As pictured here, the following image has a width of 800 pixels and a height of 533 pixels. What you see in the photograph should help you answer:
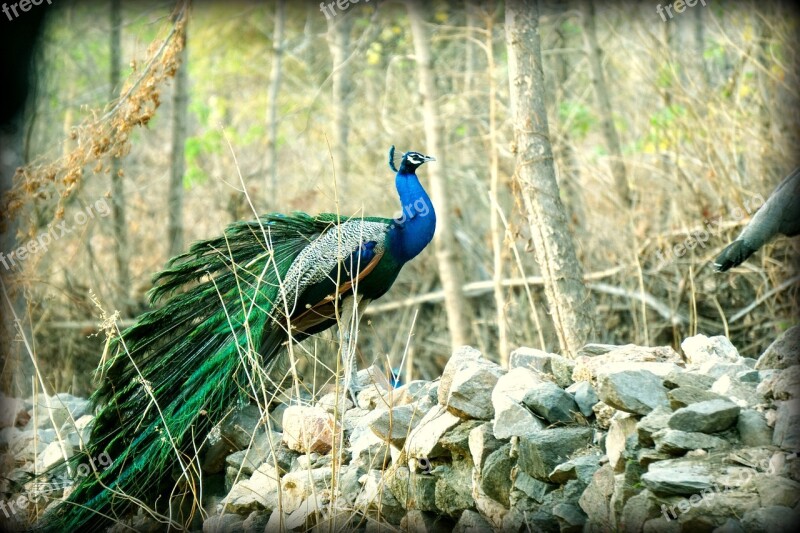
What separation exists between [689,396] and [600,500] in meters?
0.49

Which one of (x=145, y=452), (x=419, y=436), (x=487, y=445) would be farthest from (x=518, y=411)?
(x=145, y=452)

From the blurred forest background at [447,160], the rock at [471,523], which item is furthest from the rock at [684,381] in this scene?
the blurred forest background at [447,160]

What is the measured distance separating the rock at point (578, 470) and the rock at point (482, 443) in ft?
1.28

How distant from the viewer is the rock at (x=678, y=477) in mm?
2947

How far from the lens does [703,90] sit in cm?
756

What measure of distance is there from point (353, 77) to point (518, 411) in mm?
9524

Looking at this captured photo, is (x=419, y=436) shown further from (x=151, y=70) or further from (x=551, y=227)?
(x=151, y=70)

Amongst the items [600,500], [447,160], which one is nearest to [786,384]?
[600,500]

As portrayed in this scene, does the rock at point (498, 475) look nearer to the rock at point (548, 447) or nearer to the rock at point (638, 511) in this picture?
the rock at point (548, 447)

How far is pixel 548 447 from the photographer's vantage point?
3.57m

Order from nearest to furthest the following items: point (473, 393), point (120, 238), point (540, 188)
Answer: point (473, 393)
point (540, 188)
point (120, 238)

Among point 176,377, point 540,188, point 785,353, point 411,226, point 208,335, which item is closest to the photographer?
point 785,353

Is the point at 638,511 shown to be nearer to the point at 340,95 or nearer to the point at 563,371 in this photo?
the point at 563,371

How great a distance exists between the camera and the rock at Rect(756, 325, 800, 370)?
3461 millimetres
